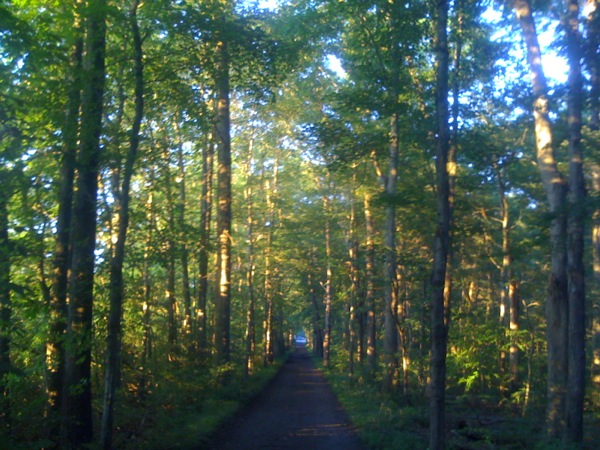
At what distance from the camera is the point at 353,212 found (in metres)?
29.8

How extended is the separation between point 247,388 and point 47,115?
53.9 feet

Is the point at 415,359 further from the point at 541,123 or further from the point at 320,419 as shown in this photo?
the point at 541,123

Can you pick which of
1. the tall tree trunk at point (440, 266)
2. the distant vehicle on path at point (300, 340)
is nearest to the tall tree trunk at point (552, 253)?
the tall tree trunk at point (440, 266)

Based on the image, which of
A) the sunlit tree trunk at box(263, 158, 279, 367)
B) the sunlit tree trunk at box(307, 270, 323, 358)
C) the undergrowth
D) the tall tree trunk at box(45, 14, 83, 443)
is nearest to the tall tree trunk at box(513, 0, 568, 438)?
the undergrowth

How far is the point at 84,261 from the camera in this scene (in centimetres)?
1117

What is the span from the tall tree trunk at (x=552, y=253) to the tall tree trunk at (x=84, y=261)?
9.56 meters

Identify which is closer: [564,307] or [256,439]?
[564,307]

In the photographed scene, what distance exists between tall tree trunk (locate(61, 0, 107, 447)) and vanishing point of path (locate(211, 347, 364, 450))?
3.59 meters

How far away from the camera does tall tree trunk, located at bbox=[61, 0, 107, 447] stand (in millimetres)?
10812

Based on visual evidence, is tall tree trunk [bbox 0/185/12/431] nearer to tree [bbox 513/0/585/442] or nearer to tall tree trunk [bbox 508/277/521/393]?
tree [bbox 513/0/585/442]

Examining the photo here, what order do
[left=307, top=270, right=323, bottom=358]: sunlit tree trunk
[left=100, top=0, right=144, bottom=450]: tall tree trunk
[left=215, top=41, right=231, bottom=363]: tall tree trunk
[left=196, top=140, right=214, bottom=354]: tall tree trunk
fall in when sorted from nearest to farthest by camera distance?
1. [left=100, top=0, right=144, bottom=450]: tall tree trunk
2. [left=215, top=41, right=231, bottom=363]: tall tree trunk
3. [left=196, top=140, right=214, bottom=354]: tall tree trunk
4. [left=307, top=270, right=323, bottom=358]: sunlit tree trunk

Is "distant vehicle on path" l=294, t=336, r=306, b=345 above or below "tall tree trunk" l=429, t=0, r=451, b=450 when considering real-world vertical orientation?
below

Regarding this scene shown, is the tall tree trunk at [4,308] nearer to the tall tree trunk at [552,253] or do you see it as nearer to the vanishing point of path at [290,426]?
the vanishing point of path at [290,426]

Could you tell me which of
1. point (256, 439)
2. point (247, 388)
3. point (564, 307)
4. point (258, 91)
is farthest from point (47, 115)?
point (247, 388)
